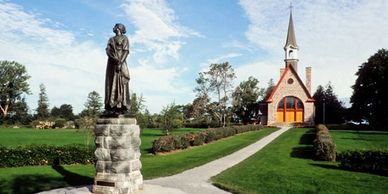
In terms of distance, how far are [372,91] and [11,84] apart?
70.0 m

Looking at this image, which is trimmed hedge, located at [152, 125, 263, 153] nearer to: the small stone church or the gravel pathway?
the gravel pathway

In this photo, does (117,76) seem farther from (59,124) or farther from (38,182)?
(59,124)

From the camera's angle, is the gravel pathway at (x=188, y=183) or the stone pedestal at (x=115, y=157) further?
the gravel pathway at (x=188, y=183)

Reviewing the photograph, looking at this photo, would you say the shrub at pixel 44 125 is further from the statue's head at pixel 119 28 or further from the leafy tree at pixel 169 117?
the statue's head at pixel 119 28

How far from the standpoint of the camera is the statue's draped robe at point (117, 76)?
10.5 m

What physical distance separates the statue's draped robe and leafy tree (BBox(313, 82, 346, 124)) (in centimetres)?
5275

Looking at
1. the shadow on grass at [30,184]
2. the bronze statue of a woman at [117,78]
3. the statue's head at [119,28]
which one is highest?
the statue's head at [119,28]

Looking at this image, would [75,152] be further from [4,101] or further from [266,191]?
[4,101]

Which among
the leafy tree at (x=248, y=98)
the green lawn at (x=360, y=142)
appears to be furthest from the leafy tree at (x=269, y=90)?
the green lawn at (x=360, y=142)

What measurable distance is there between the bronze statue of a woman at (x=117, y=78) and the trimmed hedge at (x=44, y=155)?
8038 mm

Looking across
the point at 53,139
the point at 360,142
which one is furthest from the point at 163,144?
the point at 360,142

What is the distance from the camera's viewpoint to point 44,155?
17.2 meters

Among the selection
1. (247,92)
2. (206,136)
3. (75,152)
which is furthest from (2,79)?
(75,152)

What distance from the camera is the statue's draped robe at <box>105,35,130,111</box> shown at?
1050cm
